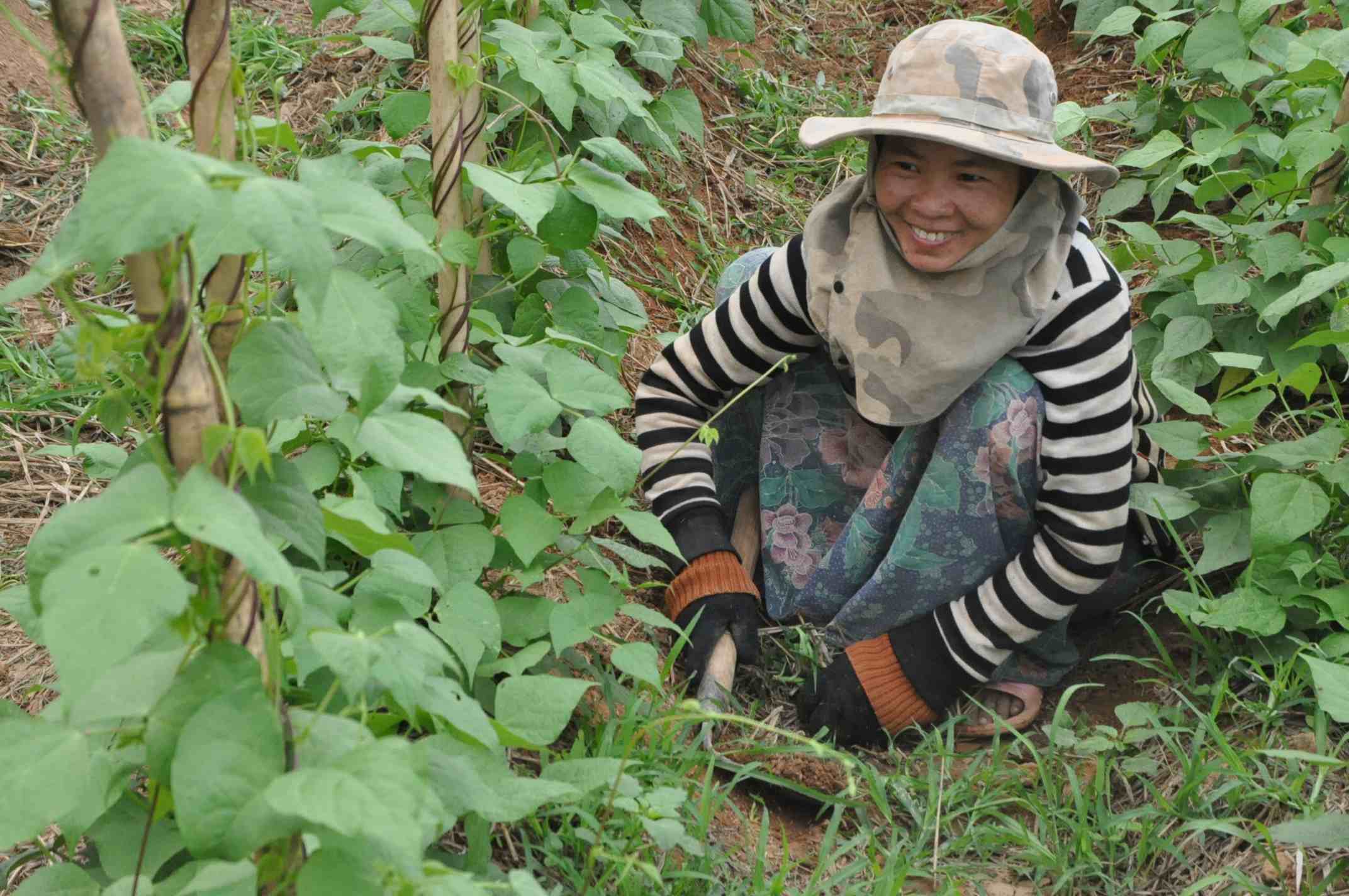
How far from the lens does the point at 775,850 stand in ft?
5.92

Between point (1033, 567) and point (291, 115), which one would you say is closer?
point (1033, 567)

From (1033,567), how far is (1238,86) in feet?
3.98

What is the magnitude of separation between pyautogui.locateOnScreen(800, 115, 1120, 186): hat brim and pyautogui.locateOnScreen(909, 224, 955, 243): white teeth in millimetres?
124

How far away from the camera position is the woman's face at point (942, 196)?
70.9 inches

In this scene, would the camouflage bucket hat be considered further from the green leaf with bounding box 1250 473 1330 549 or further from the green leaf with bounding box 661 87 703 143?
the green leaf with bounding box 661 87 703 143

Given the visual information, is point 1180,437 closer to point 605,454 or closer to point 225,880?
point 605,454

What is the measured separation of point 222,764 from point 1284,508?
5.12 feet

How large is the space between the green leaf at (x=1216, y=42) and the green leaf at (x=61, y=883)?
8.07 ft

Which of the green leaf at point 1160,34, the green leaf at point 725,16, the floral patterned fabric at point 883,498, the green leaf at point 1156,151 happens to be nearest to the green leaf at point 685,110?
the green leaf at point 725,16

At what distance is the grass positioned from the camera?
4.97 ft

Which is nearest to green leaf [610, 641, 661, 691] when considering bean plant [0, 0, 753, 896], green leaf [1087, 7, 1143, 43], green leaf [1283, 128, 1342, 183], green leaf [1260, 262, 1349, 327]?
bean plant [0, 0, 753, 896]

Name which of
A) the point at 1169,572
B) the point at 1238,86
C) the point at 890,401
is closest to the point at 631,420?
the point at 890,401

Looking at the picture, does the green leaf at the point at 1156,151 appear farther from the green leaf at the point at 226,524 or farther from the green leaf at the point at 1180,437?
the green leaf at the point at 226,524

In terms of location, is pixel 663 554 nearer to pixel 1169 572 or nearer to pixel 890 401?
pixel 890 401
